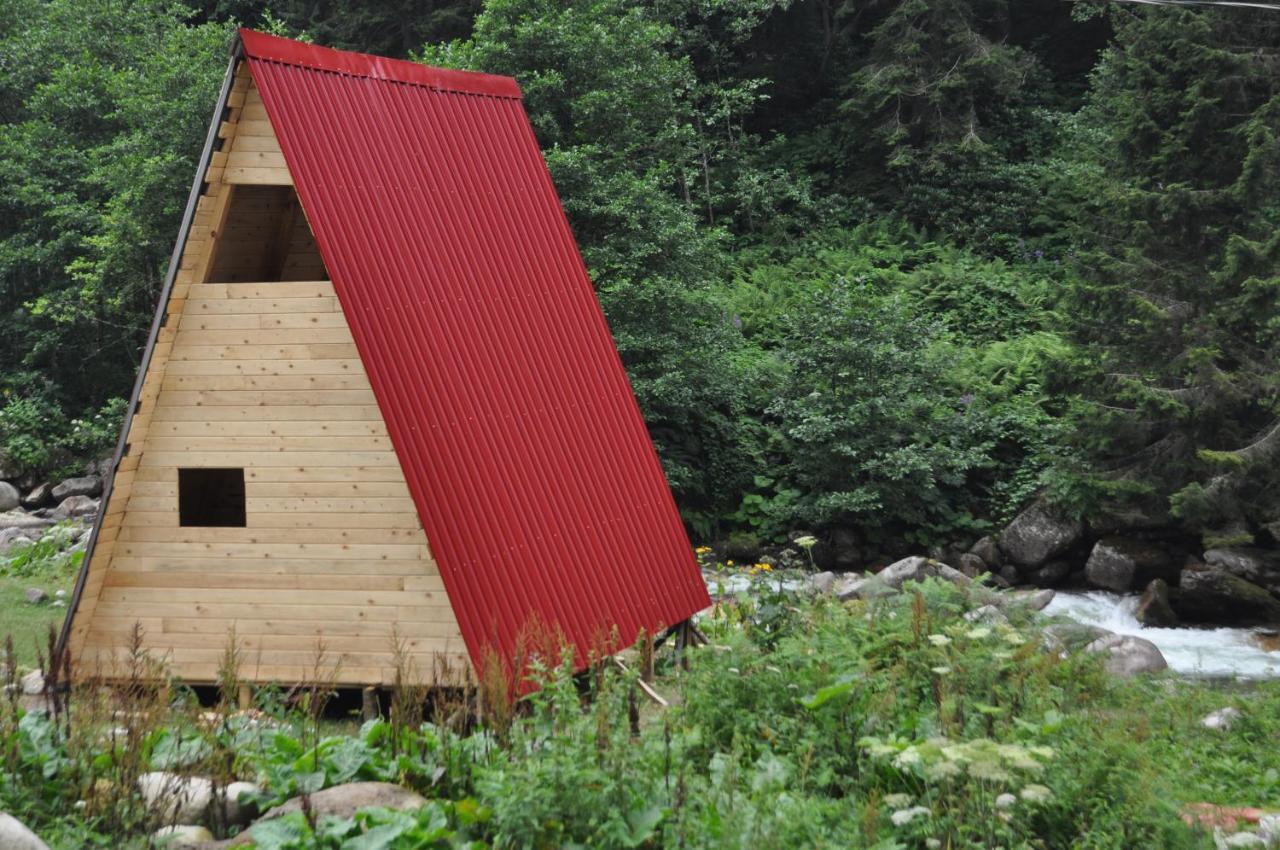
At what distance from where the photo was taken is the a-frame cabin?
A: 7629 mm

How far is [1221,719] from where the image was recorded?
30.9 ft

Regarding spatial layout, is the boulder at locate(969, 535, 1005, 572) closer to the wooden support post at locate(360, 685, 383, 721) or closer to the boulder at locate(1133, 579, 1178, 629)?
the boulder at locate(1133, 579, 1178, 629)

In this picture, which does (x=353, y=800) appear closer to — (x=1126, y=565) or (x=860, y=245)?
(x=1126, y=565)

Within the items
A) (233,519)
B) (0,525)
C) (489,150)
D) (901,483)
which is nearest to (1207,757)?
(489,150)

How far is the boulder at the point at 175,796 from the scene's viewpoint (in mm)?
5164

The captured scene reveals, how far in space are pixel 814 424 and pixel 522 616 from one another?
10.4m

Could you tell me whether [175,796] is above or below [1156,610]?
above

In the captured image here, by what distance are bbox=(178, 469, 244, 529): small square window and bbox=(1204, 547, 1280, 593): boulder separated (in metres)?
11.9

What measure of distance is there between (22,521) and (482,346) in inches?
524

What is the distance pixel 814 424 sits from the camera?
17.5 m

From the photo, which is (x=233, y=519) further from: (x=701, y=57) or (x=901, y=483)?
(x=701, y=57)

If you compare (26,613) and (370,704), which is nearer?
(370,704)

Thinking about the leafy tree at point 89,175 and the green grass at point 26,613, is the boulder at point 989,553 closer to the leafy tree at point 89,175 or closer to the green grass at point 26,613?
the green grass at point 26,613

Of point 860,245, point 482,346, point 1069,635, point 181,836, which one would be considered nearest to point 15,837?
point 181,836
